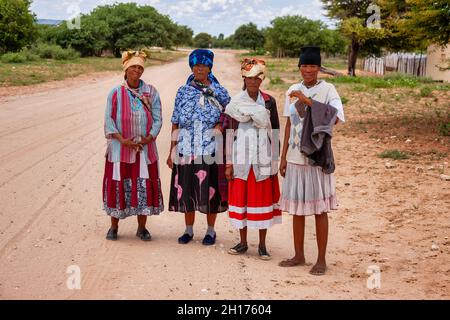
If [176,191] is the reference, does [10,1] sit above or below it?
above

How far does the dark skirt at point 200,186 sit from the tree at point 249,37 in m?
102

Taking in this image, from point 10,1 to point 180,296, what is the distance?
39.6 metres

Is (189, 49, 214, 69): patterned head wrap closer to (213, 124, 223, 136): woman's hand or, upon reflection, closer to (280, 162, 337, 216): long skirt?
(213, 124, 223, 136): woman's hand

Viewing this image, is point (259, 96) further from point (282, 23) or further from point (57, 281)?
point (282, 23)

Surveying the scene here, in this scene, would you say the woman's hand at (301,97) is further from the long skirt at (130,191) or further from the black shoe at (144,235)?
the black shoe at (144,235)

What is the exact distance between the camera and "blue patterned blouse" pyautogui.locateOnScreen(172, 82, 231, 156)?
559 centimetres

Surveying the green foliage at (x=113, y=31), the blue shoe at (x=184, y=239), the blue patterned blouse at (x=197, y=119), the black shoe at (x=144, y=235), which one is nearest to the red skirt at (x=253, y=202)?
the blue patterned blouse at (x=197, y=119)

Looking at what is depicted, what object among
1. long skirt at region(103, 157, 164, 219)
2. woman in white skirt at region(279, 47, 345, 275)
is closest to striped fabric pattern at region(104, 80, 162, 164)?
long skirt at region(103, 157, 164, 219)

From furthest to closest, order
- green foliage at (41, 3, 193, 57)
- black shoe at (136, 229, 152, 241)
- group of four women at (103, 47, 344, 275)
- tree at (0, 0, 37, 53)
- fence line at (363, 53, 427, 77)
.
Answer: green foliage at (41, 3, 193, 57) → tree at (0, 0, 37, 53) → fence line at (363, 53, 427, 77) → black shoe at (136, 229, 152, 241) → group of four women at (103, 47, 344, 275)

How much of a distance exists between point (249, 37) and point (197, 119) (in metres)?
106

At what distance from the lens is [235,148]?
536cm

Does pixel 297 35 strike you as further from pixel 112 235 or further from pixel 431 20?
pixel 112 235

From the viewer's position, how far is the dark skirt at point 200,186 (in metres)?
5.67

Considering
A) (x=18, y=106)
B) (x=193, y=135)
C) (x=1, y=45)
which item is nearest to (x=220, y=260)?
(x=193, y=135)
